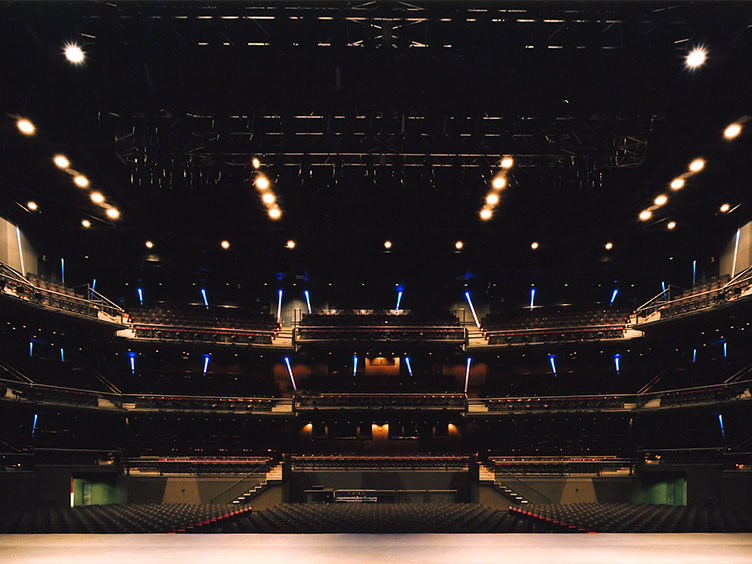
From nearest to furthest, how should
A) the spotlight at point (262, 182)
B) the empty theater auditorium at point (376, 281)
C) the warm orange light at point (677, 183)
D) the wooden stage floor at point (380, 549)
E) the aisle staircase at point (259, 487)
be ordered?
1. the wooden stage floor at point (380, 549)
2. the empty theater auditorium at point (376, 281)
3. the spotlight at point (262, 182)
4. the warm orange light at point (677, 183)
5. the aisle staircase at point (259, 487)

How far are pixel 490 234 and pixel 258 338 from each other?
36.6ft

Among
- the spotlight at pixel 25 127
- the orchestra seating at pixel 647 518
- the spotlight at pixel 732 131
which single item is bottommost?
the orchestra seating at pixel 647 518

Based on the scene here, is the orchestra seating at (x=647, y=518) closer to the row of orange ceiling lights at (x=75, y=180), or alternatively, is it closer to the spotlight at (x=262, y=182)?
the spotlight at (x=262, y=182)

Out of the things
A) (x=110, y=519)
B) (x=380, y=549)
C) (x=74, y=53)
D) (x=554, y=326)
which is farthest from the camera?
(x=554, y=326)

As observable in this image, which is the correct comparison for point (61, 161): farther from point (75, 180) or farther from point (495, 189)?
point (495, 189)

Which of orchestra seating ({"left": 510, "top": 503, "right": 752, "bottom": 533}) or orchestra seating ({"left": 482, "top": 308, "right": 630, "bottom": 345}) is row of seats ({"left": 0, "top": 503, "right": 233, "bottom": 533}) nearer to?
orchestra seating ({"left": 510, "top": 503, "right": 752, "bottom": 533})

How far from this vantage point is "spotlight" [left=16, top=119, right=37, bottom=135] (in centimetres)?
1378

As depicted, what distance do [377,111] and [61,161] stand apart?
30.0ft

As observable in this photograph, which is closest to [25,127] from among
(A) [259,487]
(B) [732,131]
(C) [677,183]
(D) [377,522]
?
(D) [377,522]

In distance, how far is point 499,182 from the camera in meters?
16.6

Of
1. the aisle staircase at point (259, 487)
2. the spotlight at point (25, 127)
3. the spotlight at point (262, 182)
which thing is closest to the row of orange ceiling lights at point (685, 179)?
the spotlight at point (262, 182)

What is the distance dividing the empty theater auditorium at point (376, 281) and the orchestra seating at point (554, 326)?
0.14 metres

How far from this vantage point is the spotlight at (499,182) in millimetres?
16103

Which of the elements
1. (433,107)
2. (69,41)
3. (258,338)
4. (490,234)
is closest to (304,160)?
(433,107)
